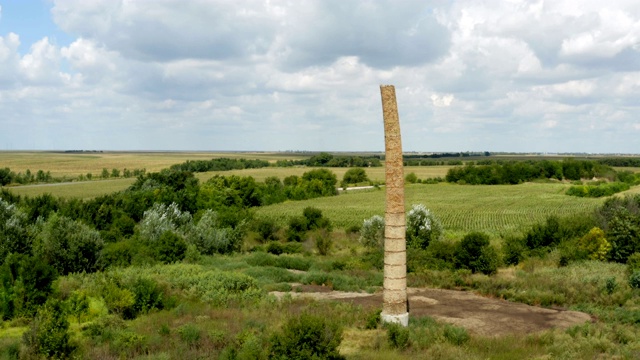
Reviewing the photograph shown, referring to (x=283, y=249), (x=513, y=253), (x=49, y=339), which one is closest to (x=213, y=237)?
(x=283, y=249)

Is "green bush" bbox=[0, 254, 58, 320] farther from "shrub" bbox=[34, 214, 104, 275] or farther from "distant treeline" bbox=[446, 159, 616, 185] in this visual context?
"distant treeline" bbox=[446, 159, 616, 185]

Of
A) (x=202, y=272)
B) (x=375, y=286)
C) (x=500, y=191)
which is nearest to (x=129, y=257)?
(x=202, y=272)

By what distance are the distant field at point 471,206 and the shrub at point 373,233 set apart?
10.5 meters

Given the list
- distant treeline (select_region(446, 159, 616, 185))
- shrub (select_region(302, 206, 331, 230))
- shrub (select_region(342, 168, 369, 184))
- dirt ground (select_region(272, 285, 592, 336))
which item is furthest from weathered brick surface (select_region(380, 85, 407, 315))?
distant treeline (select_region(446, 159, 616, 185))

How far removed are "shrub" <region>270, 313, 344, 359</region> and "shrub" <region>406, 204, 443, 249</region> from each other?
23738mm

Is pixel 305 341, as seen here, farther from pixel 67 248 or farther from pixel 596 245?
pixel 596 245

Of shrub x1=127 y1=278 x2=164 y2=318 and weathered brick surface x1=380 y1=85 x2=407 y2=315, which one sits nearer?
weathered brick surface x1=380 y1=85 x2=407 y2=315

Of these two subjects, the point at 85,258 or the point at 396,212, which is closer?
the point at 396,212

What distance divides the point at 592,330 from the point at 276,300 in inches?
437

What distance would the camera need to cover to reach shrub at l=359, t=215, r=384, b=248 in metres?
37.8

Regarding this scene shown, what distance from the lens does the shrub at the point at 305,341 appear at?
11.8 metres

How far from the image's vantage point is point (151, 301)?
19.1m

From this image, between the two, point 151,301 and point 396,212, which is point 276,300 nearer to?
point 151,301

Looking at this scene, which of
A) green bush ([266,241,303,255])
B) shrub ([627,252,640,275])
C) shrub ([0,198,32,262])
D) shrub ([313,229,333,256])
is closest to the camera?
shrub ([627,252,640,275])
